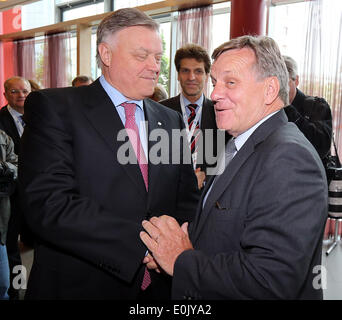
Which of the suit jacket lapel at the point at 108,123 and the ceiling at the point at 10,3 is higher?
the ceiling at the point at 10,3

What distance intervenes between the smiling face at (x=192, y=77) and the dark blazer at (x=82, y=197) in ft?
5.75

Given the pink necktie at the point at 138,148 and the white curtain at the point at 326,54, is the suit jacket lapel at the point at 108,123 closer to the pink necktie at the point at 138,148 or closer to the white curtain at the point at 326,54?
the pink necktie at the point at 138,148

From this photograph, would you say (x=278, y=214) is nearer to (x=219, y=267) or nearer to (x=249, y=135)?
(x=219, y=267)

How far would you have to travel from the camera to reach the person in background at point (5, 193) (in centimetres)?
245

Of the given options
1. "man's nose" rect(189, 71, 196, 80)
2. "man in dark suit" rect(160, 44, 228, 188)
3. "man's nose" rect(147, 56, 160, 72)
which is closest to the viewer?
"man's nose" rect(147, 56, 160, 72)

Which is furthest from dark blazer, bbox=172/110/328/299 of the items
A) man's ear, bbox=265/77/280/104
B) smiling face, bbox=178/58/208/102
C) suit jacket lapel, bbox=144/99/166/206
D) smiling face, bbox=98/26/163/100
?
smiling face, bbox=178/58/208/102

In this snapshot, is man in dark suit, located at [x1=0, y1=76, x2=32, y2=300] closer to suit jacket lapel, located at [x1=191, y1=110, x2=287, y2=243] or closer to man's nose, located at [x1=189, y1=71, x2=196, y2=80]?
man's nose, located at [x1=189, y1=71, x2=196, y2=80]

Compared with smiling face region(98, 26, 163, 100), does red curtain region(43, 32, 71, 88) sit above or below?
above

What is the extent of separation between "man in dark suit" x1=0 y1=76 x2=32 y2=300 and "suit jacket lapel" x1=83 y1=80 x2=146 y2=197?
84.9 inches

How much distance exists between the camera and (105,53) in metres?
1.50

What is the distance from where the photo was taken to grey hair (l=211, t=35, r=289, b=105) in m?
1.17

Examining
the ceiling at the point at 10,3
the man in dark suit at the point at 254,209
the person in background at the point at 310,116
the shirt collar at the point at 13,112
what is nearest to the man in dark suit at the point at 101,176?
the man in dark suit at the point at 254,209

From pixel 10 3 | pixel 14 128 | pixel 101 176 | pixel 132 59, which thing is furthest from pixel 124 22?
pixel 10 3

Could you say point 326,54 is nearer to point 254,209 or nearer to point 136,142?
point 136,142
